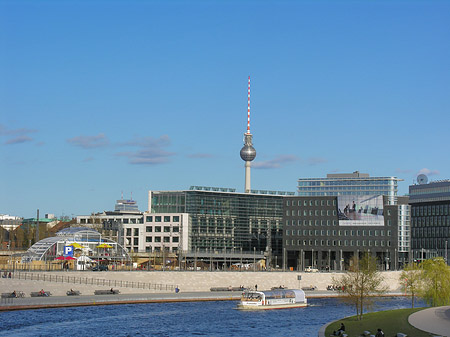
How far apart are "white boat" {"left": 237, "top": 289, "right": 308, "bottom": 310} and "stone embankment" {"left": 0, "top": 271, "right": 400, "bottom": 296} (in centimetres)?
2553

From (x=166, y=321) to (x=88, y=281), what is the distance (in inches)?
1467

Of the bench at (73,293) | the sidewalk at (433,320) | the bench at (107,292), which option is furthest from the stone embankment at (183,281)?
the sidewalk at (433,320)

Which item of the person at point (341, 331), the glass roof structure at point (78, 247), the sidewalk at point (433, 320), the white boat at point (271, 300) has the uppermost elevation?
the glass roof structure at point (78, 247)

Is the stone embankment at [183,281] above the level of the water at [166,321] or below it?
above

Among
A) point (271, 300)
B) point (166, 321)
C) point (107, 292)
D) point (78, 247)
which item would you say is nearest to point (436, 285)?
point (271, 300)

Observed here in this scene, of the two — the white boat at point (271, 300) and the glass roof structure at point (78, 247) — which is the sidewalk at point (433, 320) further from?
the glass roof structure at point (78, 247)

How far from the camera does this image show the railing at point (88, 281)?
11800cm

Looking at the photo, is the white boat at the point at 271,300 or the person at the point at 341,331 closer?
the person at the point at 341,331

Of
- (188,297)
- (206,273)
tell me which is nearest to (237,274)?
(206,273)

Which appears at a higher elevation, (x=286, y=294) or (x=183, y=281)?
(x=183, y=281)

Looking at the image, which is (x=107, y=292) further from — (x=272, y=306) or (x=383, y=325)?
(x=383, y=325)

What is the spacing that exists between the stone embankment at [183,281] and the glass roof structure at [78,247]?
60.7 ft

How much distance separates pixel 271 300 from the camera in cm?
11850

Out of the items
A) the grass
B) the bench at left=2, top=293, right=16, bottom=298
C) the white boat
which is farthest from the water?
the bench at left=2, top=293, right=16, bottom=298
